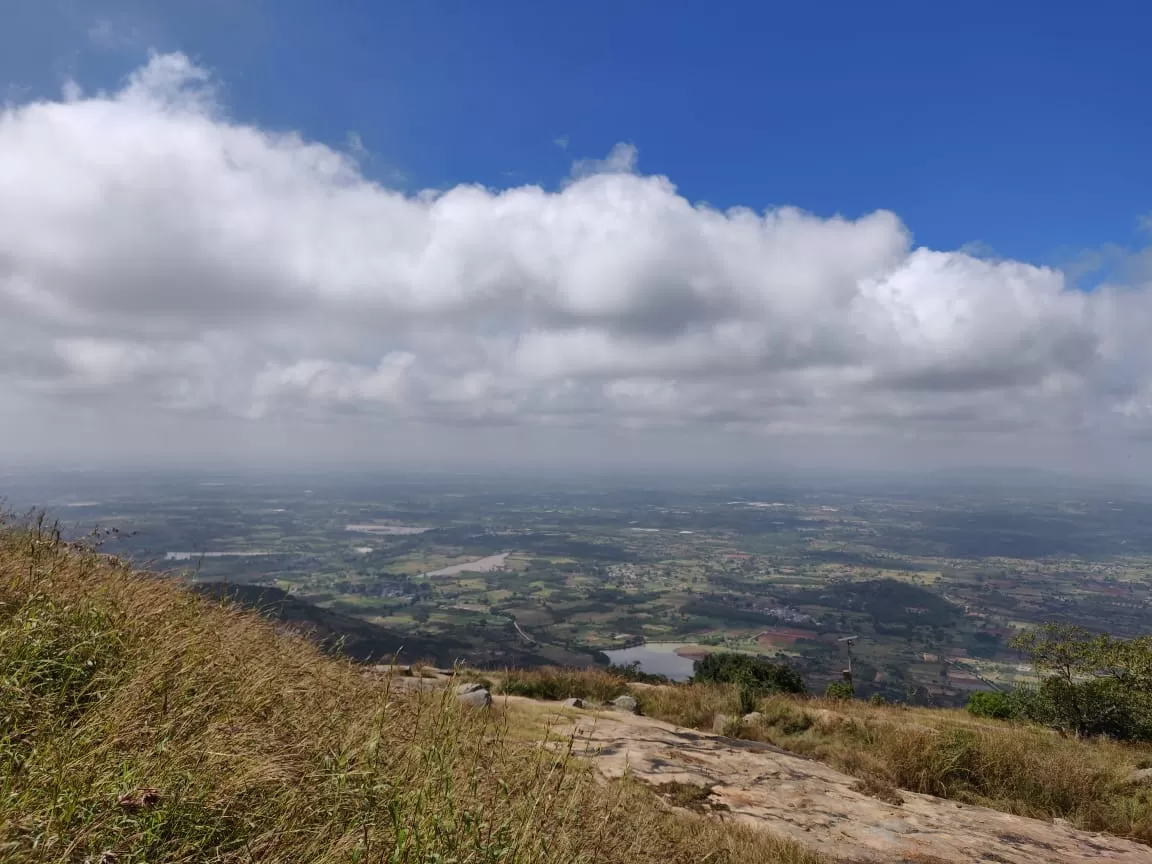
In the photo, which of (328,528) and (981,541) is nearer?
(328,528)

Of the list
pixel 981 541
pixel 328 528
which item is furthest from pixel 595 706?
pixel 981 541

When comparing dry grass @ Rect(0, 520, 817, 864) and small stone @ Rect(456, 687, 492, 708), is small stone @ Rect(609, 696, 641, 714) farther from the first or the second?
dry grass @ Rect(0, 520, 817, 864)

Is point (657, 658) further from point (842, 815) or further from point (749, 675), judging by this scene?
point (842, 815)

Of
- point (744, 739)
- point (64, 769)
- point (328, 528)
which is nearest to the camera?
point (64, 769)

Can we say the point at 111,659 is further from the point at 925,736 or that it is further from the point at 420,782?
the point at 925,736

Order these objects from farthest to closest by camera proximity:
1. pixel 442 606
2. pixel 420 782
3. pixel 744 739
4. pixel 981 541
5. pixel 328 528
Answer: pixel 981 541 → pixel 328 528 → pixel 442 606 → pixel 744 739 → pixel 420 782

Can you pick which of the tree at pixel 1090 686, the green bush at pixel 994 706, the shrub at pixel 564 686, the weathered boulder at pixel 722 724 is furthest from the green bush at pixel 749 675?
the tree at pixel 1090 686
